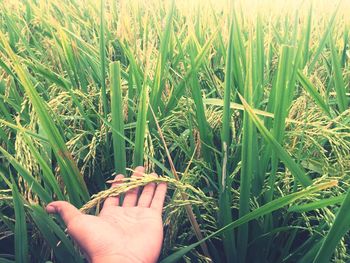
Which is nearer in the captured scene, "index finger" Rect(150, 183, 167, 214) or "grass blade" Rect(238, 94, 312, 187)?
"grass blade" Rect(238, 94, 312, 187)

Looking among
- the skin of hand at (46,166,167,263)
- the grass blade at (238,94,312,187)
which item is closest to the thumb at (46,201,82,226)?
the skin of hand at (46,166,167,263)

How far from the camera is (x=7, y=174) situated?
35.0 inches

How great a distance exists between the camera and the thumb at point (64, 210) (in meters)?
0.70

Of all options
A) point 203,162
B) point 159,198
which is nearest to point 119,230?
point 159,198

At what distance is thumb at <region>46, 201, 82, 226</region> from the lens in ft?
2.29

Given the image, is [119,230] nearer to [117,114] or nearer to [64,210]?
[64,210]

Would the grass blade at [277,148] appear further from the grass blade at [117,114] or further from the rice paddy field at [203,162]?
the grass blade at [117,114]

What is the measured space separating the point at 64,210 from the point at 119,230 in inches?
4.1

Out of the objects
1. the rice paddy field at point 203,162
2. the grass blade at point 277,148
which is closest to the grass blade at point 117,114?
the rice paddy field at point 203,162

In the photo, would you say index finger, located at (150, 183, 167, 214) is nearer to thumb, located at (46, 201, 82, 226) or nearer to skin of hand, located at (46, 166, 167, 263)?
skin of hand, located at (46, 166, 167, 263)

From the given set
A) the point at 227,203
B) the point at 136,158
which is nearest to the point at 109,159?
the point at 136,158

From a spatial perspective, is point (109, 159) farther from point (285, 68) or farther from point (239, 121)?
point (285, 68)

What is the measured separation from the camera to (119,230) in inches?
28.9

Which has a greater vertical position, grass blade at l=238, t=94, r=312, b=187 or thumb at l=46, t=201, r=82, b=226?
grass blade at l=238, t=94, r=312, b=187
